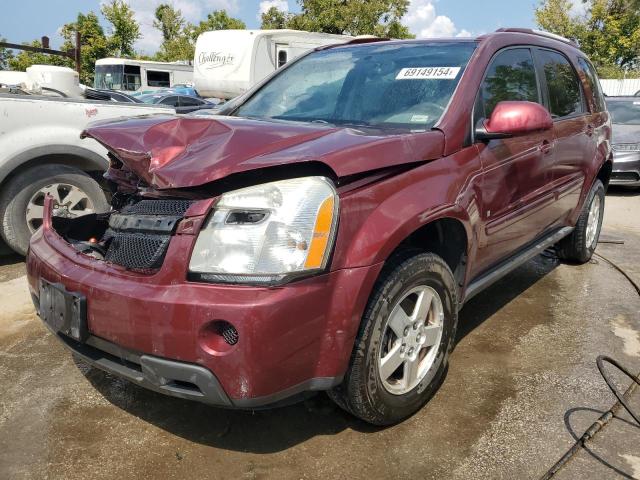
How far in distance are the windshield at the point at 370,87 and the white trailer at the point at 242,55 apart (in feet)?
34.5

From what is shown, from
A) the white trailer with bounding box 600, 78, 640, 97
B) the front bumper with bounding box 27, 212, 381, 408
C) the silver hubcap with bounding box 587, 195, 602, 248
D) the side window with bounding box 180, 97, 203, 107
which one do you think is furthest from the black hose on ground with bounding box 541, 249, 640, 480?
the white trailer with bounding box 600, 78, 640, 97

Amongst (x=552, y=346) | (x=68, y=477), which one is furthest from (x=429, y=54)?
(x=68, y=477)

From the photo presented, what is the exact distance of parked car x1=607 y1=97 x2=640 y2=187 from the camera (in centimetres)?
862

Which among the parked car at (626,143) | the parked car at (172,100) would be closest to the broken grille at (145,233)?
the parked car at (626,143)

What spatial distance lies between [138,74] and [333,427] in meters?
23.9

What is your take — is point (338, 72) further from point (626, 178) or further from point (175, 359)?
point (626, 178)

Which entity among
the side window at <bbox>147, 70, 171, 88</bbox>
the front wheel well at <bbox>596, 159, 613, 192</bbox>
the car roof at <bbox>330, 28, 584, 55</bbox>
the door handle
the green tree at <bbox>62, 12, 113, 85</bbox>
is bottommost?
the front wheel well at <bbox>596, 159, 613, 192</bbox>

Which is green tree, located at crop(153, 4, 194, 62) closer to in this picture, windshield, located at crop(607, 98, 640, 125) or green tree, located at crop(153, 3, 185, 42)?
green tree, located at crop(153, 3, 185, 42)

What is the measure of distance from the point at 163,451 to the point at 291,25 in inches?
1306

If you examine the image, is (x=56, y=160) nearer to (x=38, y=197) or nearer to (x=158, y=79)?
(x=38, y=197)

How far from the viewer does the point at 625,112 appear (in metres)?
9.93

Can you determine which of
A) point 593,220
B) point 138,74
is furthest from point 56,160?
point 138,74

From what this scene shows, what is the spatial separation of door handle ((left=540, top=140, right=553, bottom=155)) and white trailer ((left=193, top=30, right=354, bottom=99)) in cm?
1092

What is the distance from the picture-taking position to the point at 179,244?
1.95m
